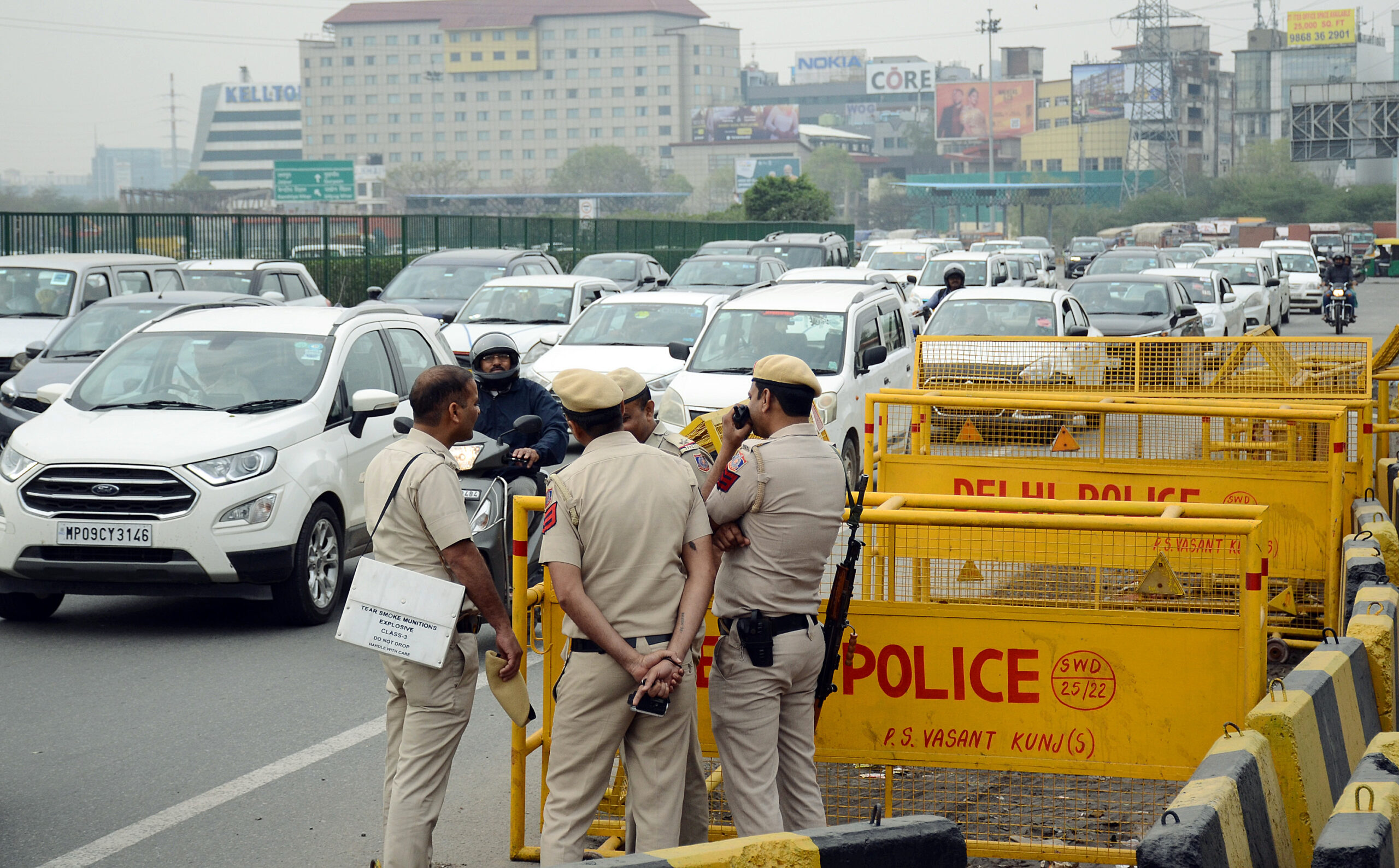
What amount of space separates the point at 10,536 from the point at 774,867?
6.05m

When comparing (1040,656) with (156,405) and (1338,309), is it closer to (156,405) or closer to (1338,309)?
(156,405)

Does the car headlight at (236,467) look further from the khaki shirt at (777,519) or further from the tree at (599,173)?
the tree at (599,173)

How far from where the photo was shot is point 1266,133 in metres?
154

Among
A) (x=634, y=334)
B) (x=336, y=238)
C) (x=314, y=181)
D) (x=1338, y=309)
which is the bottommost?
(x=634, y=334)

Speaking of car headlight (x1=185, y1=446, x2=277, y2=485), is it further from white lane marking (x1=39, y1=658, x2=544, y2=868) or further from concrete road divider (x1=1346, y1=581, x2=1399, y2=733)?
concrete road divider (x1=1346, y1=581, x2=1399, y2=733)

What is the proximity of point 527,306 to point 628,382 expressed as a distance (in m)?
14.0

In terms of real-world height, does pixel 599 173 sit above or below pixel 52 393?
above

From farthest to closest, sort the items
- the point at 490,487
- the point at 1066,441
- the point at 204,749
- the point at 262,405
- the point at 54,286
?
the point at 54,286
the point at 262,405
the point at 1066,441
the point at 490,487
the point at 204,749

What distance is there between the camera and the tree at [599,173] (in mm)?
166875

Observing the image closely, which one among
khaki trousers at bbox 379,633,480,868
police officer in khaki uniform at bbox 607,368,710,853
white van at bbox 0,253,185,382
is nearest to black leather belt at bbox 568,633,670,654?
police officer in khaki uniform at bbox 607,368,710,853

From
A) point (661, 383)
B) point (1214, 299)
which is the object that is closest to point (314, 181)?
point (1214, 299)

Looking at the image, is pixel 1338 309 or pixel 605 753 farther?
pixel 1338 309

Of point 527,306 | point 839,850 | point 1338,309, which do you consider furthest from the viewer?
point 1338,309

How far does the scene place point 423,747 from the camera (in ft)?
14.5
